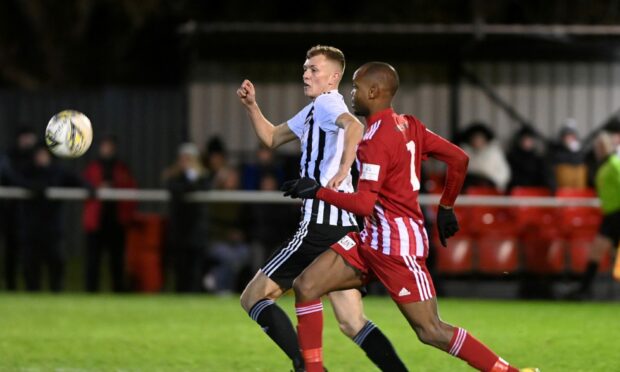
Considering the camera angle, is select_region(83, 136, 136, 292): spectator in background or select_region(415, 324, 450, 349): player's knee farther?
select_region(83, 136, 136, 292): spectator in background

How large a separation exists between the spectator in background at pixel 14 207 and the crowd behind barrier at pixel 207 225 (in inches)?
0.5

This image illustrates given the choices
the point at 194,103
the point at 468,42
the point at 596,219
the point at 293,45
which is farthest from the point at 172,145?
the point at 596,219

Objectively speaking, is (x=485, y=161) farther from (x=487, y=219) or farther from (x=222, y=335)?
(x=222, y=335)

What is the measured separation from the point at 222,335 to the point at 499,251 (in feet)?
18.7

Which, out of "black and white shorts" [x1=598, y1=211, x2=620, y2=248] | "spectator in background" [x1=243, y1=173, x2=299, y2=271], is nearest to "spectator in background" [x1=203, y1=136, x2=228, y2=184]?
"spectator in background" [x1=243, y1=173, x2=299, y2=271]

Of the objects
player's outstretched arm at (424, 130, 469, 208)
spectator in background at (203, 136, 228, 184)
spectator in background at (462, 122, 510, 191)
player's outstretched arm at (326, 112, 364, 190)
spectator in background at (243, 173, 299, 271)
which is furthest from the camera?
spectator in background at (462, 122, 510, 191)

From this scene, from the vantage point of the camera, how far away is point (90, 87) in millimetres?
27125

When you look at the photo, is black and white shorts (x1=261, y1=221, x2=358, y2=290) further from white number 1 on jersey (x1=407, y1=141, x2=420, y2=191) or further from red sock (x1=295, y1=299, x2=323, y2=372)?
white number 1 on jersey (x1=407, y1=141, x2=420, y2=191)

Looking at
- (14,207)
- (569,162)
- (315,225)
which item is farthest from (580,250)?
(315,225)

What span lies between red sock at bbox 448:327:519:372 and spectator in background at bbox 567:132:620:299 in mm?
→ 8487

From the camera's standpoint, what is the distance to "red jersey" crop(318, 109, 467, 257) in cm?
774

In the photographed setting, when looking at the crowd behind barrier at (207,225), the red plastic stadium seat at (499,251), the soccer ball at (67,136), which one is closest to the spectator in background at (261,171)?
the crowd behind barrier at (207,225)

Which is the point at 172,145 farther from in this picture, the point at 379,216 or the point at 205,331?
the point at 379,216

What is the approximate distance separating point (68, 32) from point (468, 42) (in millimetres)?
9867
